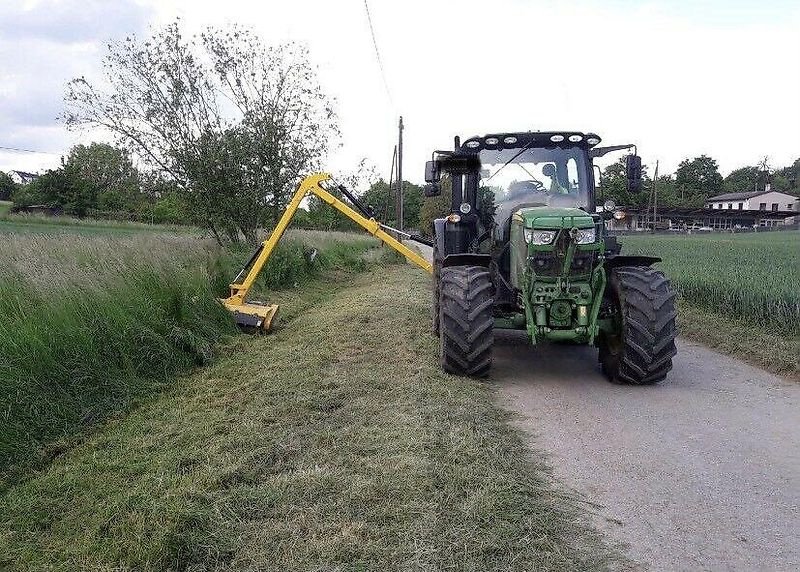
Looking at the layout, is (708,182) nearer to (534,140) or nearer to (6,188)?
(6,188)

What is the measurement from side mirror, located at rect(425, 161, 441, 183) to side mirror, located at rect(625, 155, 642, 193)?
213 centimetres

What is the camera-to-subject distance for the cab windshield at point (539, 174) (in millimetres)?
7250

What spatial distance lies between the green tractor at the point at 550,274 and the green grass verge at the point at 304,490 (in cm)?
77

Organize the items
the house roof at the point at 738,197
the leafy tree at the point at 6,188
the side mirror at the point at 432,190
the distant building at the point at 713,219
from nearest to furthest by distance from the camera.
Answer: the side mirror at the point at 432,190 → the leafy tree at the point at 6,188 → the distant building at the point at 713,219 → the house roof at the point at 738,197

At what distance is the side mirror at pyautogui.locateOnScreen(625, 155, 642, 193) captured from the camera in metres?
7.20

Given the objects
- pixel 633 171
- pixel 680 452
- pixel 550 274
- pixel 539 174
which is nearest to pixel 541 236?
pixel 550 274

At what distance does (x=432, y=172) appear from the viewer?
773 cm

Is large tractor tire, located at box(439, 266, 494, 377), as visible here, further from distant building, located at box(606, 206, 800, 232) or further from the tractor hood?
distant building, located at box(606, 206, 800, 232)

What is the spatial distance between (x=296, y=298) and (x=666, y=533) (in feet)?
31.2

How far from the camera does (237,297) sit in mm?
8930

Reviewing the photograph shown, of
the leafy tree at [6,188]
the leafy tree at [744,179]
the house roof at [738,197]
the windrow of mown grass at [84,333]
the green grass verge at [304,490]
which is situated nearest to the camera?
the green grass verge at [304,490]

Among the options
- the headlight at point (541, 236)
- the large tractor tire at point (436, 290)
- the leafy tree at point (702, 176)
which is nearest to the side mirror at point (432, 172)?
the large tractor tire at point (436, 290)

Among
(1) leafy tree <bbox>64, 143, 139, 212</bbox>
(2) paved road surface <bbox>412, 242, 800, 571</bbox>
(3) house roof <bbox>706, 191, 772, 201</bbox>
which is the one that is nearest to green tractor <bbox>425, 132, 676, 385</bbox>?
(2) paved road surface <bbox>412, 242, 800, 571</bbox>

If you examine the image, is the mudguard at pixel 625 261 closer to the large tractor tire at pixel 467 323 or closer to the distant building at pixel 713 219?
the large tractor tire at pixel 467 323
